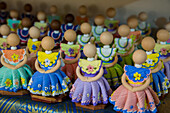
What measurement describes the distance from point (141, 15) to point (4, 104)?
160cm

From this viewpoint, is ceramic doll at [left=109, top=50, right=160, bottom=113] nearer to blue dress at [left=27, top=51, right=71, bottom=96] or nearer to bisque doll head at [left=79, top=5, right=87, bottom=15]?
blue dress at [left=27, top=51, right=71, bottom=96]

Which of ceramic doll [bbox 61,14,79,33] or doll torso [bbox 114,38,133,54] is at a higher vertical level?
ceramic doll [bbox 61,14,79,33]

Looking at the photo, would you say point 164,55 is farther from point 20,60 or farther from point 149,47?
point 20,60

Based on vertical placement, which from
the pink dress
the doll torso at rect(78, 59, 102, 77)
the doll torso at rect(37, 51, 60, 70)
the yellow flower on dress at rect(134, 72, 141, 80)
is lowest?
the pink dress

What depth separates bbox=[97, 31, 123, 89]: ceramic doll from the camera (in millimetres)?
1598

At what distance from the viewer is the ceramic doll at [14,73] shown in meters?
1.52

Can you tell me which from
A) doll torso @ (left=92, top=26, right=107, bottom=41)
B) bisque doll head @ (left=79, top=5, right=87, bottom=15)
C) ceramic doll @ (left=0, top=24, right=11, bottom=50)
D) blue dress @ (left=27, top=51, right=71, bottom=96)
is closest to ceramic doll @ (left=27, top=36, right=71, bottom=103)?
blue dress @ (left=27, top=51, right=71, bottom=96)

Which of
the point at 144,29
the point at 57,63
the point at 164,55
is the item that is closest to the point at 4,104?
the point at 57,63

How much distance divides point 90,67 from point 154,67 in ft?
1.39

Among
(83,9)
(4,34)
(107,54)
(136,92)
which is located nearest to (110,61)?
(107,54)

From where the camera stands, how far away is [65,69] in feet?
5.55

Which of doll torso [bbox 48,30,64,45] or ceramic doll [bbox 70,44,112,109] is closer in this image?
ceramic doll [bbox 70,44,112,109]

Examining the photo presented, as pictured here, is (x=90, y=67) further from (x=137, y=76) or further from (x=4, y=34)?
(x=4, y=34)

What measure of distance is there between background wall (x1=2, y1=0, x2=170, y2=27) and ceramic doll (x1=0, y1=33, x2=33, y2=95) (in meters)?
1.53
